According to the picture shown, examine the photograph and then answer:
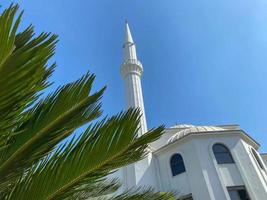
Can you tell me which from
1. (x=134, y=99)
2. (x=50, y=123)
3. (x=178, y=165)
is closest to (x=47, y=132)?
(x=50, y=123)

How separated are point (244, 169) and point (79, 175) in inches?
659

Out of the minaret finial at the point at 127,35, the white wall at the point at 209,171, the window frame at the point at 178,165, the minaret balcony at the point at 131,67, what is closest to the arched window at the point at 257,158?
the white wall at the point at 209,171

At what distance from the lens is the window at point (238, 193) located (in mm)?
16891

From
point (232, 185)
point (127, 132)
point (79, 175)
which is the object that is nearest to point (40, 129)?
point (79, 175)

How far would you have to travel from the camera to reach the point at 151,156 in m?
20.8

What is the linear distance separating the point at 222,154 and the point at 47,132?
56.0ft

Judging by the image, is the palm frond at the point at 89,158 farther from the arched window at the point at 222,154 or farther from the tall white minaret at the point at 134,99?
the arched window at the point at 222,154

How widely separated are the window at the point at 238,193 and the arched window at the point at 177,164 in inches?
117

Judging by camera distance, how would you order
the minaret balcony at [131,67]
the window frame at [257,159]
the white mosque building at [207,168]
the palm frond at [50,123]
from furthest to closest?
the minaret balcony at [131,67] < the window frame at [257,159] < the white mosque building at [207,168] < the palm frond at [50,123]

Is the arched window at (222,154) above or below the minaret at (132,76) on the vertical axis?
below

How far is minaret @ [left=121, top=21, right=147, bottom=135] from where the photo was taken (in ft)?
81.0

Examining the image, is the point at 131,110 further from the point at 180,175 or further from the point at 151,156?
the point at 151,156

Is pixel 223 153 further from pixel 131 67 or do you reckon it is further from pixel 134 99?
pixel 131 67

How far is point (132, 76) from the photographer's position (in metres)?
27.0
